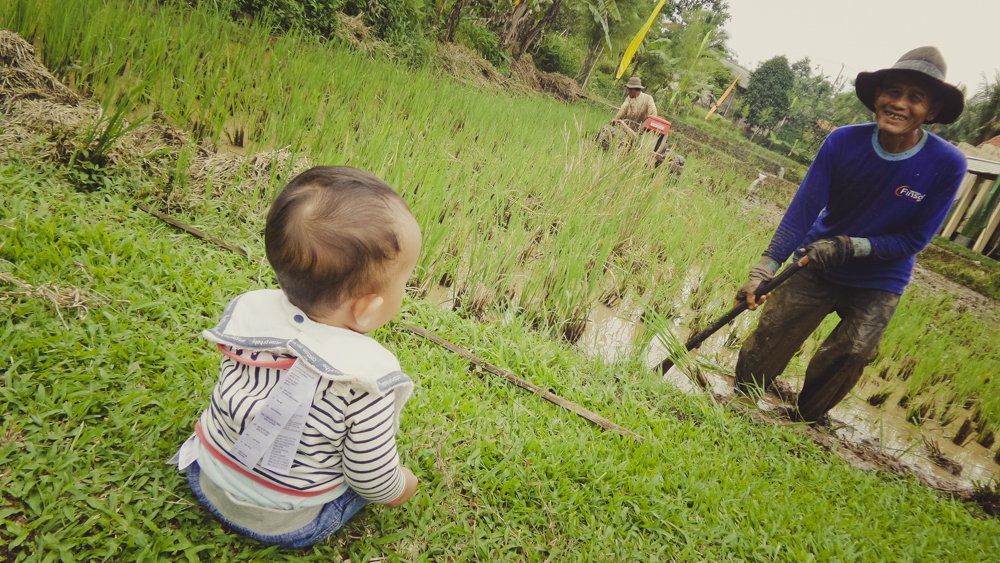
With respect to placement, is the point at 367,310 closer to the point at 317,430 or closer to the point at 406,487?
the point at 317,430

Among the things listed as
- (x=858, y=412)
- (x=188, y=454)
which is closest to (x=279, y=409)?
(x=188, y=454)

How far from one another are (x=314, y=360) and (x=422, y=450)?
0.75m

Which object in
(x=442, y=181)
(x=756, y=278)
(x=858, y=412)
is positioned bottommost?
(x=858, y=412)

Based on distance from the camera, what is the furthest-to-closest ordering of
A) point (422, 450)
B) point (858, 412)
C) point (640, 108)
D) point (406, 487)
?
point (640, 108) → point (858, 412) → point (422, 450) → point (406, 487)

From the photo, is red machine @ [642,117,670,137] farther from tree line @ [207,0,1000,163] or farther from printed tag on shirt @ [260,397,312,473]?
printed tag on shirt @ [260,397,312,473]

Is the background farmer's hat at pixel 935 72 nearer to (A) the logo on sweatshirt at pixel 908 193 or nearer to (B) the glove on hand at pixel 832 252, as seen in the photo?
(A) the logo on sweatshirt at pixel 908 193

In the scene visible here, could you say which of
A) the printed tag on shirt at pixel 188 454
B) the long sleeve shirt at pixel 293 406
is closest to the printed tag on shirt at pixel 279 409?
the long sleeve shirt at pixel 293 406

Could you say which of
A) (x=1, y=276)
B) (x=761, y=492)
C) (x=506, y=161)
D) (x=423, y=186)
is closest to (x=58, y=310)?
(x=1, y=276)

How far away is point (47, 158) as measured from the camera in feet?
6.45

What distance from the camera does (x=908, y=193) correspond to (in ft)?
7.12

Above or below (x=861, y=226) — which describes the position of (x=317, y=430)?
below

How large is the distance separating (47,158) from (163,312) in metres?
1.03

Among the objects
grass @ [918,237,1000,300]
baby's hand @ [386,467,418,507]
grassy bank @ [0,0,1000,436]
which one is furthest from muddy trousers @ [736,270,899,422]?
grass @ [918,237,1000,300]

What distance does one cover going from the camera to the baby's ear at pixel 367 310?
2.98 feet
